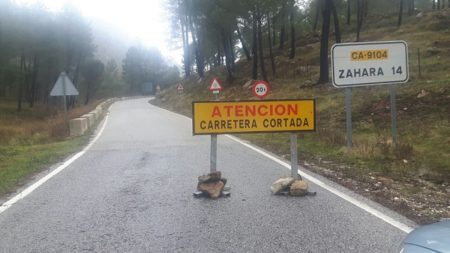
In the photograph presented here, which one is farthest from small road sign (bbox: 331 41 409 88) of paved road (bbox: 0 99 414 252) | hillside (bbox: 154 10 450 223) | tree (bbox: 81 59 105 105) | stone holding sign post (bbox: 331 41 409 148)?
tree (bbox: 81 59 105 105)

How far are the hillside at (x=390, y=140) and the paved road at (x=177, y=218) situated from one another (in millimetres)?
1049

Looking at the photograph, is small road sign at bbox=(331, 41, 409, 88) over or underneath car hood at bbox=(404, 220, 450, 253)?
over

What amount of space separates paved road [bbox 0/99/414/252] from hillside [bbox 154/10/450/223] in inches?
41.3

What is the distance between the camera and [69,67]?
213 ft

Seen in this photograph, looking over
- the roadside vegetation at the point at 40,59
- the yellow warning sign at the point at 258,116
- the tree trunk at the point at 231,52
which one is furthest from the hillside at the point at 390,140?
the tree trunk at the point at 231,52

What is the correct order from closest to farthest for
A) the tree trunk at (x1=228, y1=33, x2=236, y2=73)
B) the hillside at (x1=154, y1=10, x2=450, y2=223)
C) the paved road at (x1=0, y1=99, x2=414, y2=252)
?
the paved road at (x1=0, y1=99, x2=414, y2=252) → the hillside at (x1=154, y1=10, x2=450, y2=223) → the tree trunk at (x1=228, y1=33, x2=236, y2=73)

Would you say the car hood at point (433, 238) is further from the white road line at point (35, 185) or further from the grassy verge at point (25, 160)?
the grassy verge at point (25, 160)

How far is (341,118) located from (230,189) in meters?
12.6

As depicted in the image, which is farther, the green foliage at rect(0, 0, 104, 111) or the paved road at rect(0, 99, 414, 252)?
the green foliage at rect(0, 0, 104, 111)

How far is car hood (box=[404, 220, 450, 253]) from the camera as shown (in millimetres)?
2572

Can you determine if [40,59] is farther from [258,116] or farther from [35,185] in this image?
[258,116]

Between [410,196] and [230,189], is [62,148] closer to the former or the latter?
[230,189]

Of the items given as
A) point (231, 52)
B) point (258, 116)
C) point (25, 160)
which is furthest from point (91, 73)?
Answer: point (258, 116)

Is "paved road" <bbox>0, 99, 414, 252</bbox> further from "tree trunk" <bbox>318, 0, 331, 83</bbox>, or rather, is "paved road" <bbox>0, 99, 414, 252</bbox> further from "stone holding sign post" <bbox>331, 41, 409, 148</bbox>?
"tree trunk" <bbox>318, 0, 331, 83</bbox>
